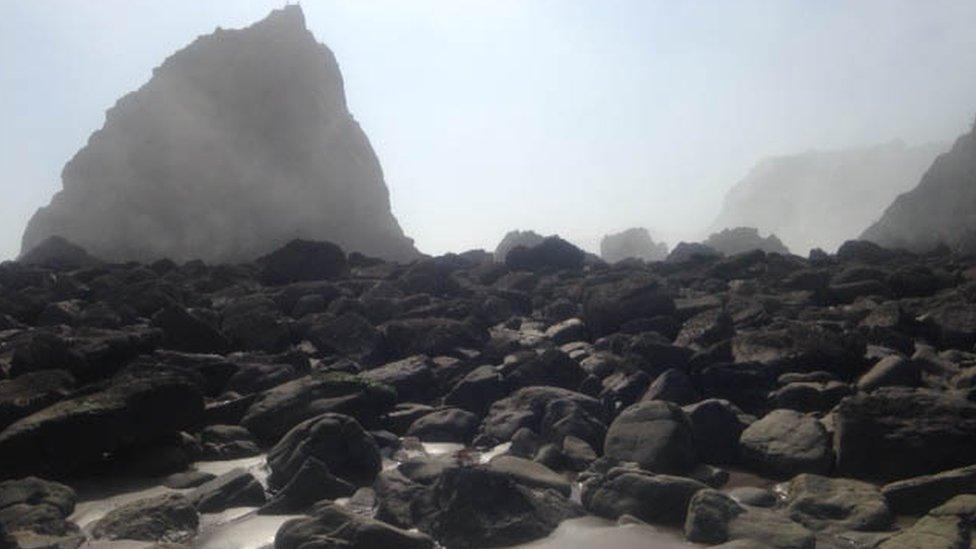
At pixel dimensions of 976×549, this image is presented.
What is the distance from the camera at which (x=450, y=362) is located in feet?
36.3

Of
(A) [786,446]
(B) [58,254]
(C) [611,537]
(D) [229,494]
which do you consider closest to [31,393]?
(D) [229,494]

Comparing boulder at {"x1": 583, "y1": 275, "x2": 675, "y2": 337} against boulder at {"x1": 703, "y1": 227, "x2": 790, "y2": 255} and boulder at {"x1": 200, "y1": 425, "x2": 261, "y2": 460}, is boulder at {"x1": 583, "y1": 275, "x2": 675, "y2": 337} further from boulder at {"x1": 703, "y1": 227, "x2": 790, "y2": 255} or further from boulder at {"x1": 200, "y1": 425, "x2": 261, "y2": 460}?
boulder at {"x1": 703, "y1": 227, "x2": 790, "y2": 255}

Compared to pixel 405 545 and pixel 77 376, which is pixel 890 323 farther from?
pixel 77 376

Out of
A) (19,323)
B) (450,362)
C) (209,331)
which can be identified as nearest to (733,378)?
(450,362)

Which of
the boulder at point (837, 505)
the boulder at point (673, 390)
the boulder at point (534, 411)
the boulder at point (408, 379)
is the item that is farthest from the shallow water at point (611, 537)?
the boulder at point (408, 379)

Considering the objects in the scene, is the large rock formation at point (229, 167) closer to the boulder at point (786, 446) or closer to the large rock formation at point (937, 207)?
A: the large rock formation at point (937, 207)

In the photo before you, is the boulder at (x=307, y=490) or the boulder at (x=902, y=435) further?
the boulder at (x=902, y=435)

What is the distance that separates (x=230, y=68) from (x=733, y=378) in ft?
196

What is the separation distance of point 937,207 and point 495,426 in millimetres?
49400

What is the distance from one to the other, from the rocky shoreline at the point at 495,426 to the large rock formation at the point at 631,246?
6140 cm

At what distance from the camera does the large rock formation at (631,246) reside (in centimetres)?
7562

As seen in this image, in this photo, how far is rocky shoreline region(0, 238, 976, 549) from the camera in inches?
218

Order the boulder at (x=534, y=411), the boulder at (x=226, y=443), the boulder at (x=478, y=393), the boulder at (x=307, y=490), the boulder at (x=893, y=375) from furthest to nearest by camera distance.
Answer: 1. the boulder at (x=478, y=393)
2. the boulder at (x=893, y=375)
3. the boulder at (x=534, y=411)
4. the boulder at (x=226, y=443)
5. the boulder at (x=307, y=490)

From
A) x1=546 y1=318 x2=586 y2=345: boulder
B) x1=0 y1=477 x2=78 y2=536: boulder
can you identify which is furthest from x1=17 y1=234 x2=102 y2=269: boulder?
x1=0 y1=477 x2=78 y2=536: boulder
